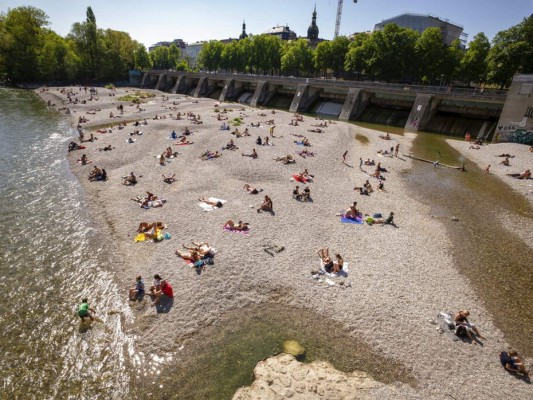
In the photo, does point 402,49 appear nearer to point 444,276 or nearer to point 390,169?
point 390,169

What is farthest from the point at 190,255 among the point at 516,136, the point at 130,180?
the point at 516,136

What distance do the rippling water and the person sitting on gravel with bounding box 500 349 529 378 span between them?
13176 mm

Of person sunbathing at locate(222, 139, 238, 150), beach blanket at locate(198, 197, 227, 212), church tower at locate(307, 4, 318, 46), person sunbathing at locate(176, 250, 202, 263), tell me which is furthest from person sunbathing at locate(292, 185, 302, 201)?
church tower at locate(307, 4, 318, 46)

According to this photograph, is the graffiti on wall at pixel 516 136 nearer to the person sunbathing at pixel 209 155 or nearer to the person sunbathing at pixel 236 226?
the person sunbathing at pixel 209 155

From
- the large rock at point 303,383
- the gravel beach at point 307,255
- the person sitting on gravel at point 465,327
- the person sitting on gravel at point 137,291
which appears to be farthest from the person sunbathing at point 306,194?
the large rock at point 303,383

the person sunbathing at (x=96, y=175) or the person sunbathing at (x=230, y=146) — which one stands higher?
the person sunbathing at (x=230, y=146)

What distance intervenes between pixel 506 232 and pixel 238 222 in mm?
18038

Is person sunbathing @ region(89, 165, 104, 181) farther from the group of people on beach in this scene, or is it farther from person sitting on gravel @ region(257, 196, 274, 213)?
person sitting on gravel @ region(257, 196, 274, 213)

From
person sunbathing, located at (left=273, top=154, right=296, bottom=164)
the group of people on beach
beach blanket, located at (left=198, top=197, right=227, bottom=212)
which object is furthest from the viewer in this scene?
person sunbathing, located at (left=273, top=154, right=296, bottom=164)

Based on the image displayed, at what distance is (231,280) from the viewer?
47.6 ft

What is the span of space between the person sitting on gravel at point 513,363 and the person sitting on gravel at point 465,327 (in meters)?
1.02

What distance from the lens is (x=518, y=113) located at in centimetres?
3919

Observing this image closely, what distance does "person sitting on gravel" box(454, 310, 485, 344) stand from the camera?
1196 cm

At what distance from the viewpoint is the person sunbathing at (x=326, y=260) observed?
15375mm
